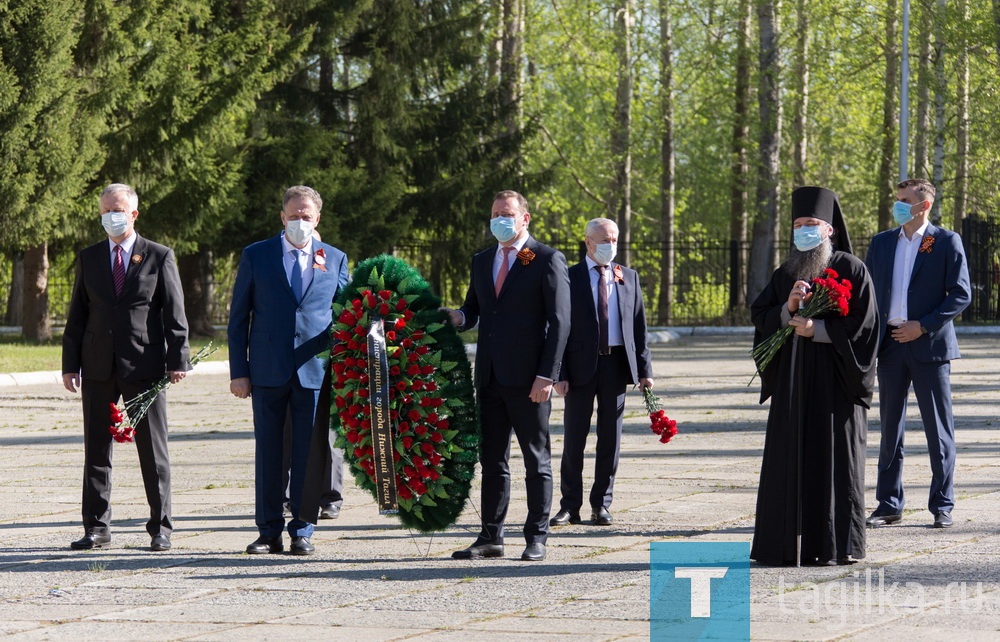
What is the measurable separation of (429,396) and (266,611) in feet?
5.98

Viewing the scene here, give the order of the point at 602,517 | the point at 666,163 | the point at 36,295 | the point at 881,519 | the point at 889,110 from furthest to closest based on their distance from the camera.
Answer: the point at 666,163 < the point at 889,110 < the point at 36,295 < the point at 602,517 < the point at 881,519

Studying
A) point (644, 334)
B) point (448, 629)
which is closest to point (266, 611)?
point (448, 629)

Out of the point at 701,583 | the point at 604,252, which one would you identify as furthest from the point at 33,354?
the point at 701,583

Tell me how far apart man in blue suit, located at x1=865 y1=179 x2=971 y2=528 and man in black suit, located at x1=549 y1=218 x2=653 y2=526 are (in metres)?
1.58

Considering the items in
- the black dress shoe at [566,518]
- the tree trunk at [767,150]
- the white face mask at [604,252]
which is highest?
the tree trunk at [767,150]

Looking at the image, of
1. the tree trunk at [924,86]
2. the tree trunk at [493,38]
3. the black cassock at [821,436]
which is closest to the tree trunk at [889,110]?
the tree trunk at [924,86]

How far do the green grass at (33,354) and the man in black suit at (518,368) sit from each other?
14.1m

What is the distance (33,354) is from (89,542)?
17085 millimetres

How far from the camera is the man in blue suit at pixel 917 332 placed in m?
8.93

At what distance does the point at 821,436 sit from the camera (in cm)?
756

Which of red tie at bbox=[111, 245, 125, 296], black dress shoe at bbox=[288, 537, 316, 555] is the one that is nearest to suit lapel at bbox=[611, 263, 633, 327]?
black dress shoe at bbox=[288, 537, 316, 555]

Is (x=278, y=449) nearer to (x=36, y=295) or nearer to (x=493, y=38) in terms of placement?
(x=36, y=295)

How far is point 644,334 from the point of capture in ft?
31.5

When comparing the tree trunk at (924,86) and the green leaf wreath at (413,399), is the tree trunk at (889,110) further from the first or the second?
the green leaf wreath at (413,399)
